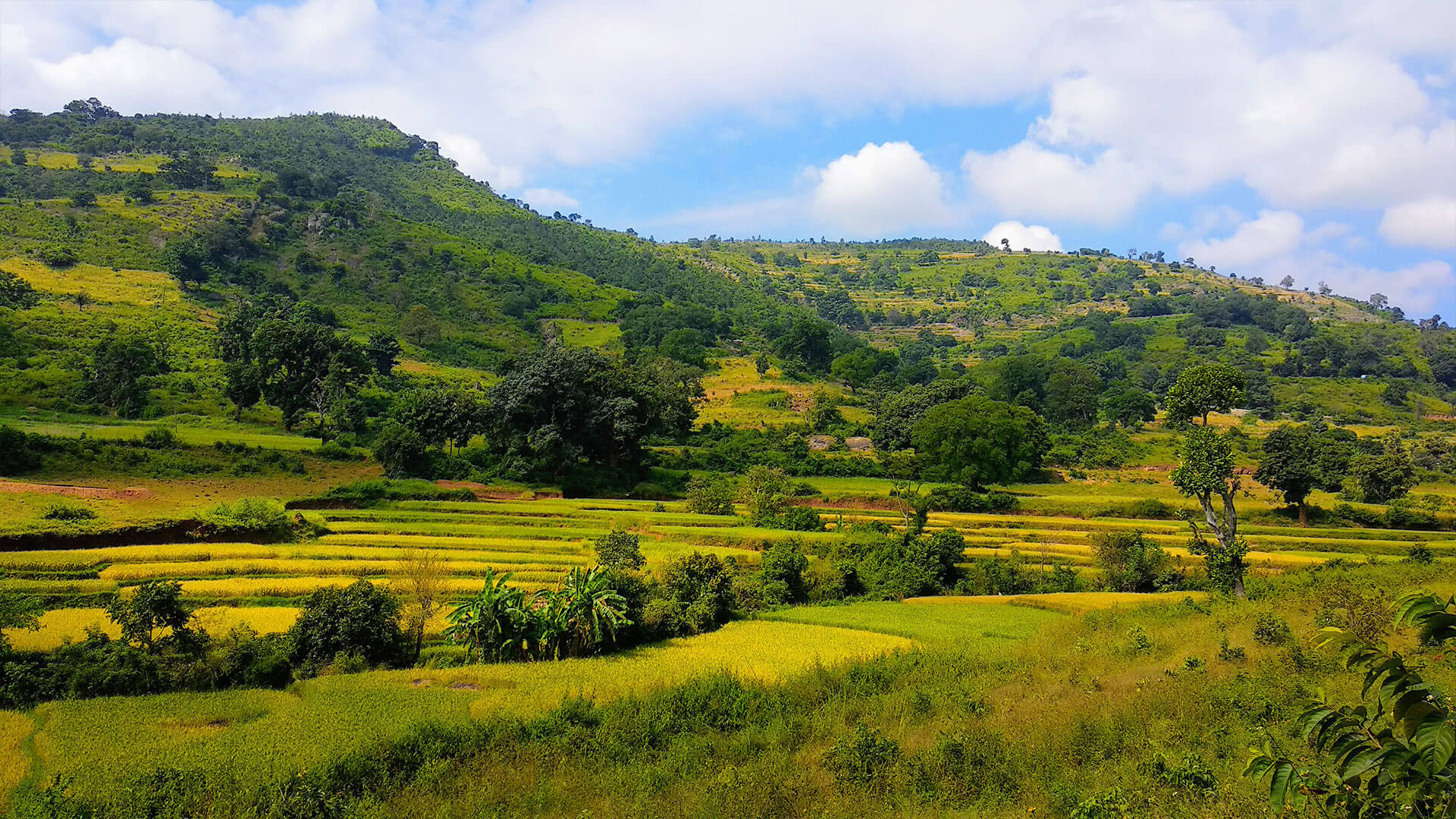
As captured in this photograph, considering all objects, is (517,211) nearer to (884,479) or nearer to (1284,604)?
(884,479)

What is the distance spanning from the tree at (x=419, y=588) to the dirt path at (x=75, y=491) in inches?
520

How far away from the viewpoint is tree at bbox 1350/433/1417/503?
49.8 metres

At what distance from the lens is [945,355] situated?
466 ft

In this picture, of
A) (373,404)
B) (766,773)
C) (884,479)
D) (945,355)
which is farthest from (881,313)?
(766,773)

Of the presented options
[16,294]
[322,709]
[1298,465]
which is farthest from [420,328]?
[1298,465]

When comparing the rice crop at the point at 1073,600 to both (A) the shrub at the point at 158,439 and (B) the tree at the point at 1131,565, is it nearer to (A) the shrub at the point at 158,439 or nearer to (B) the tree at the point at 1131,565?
(B) the tree at the point at 1131,565

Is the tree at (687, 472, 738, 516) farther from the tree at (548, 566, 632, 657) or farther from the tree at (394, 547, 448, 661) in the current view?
the tree at (548, 566, 632, 657)

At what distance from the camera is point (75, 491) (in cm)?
3172

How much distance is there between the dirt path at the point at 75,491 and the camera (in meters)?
30.1

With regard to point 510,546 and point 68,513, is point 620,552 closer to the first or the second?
point 510,546

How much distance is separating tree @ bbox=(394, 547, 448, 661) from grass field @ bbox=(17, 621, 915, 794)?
250cm

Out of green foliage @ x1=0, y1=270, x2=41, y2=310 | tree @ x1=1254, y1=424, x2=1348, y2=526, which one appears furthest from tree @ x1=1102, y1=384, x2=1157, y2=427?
green foliage @ x1=0, y1=270, x2=41, y2=310

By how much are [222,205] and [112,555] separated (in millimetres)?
110808

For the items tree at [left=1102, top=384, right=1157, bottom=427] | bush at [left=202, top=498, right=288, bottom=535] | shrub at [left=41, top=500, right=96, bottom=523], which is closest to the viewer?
shrub at [left=41, top=500, right=96, bottom=523]
